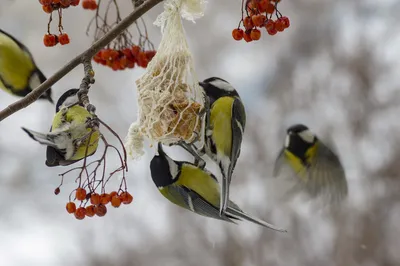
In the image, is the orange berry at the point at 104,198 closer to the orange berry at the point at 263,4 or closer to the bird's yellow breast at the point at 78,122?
the bird's yellow breast at the point at 78,122

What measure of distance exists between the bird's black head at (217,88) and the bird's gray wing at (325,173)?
65 cm

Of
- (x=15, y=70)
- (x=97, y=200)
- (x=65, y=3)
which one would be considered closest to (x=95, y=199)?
(x=97, y=200)

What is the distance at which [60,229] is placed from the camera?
2455 mm

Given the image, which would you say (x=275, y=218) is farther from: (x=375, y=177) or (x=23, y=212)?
(x=23, y=212)

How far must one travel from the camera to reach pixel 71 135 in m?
0.60

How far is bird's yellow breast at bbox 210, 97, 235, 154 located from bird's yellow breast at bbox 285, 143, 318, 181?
64 centimetres

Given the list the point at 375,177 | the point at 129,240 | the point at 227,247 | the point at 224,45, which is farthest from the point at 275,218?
the point at 224,45

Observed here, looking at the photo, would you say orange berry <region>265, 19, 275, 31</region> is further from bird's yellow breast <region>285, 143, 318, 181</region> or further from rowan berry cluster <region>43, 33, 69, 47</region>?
bird's yellow breast <region>285, 143, 318, 181</region>

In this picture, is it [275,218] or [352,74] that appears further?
[352,74]

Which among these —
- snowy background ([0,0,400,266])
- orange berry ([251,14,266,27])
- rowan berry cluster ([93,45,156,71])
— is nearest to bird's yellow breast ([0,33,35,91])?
rowan berry cluster ([93,45,156,71])

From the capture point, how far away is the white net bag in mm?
666

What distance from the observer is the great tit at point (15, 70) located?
3.11 ft

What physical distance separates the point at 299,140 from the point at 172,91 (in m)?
0.64

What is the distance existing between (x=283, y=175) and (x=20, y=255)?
1462mm
